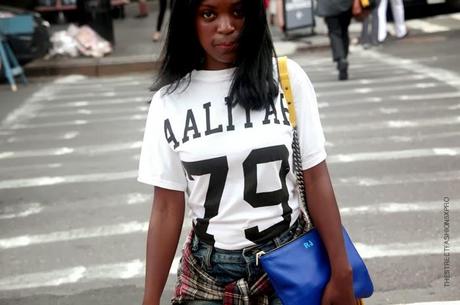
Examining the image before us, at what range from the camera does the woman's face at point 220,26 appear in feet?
6.81

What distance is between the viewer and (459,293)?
4316mm

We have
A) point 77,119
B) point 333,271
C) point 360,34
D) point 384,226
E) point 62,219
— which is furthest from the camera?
point 360,34

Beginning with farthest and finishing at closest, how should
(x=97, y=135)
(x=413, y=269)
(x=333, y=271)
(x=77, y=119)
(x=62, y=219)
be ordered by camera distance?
(x=77, y=119) < (x=97, y=135) < (x=62, y=219) < (x=413, y=269) < (x=333, y=271)

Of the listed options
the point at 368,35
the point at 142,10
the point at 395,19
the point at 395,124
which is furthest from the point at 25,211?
the point at 142,10

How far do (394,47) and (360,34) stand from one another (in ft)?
4.70

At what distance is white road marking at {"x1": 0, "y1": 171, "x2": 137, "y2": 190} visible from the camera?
7.00m

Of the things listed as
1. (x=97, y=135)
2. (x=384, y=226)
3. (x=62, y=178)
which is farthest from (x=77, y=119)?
(x=384, y=226)

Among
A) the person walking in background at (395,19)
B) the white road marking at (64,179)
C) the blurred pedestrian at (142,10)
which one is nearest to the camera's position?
the white road marking at (64,179)

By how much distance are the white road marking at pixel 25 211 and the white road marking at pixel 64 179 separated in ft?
1.97

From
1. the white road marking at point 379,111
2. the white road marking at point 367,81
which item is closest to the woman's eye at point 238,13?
the white road marking at point 379,111

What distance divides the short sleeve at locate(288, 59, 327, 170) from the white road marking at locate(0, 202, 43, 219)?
4.45 m

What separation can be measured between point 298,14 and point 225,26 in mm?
14290

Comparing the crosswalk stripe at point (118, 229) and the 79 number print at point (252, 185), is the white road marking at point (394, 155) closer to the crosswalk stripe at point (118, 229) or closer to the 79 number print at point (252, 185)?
the crosswalk stripe at point (118, 229)

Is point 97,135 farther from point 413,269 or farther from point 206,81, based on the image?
point 206,81
